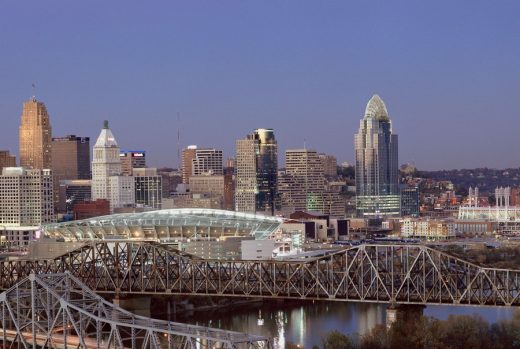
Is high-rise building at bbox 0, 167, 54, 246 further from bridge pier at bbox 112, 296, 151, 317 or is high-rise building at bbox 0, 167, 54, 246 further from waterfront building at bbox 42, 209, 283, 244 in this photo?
bridge pier at bbox 112, 296, 151, 317

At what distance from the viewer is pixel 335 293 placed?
79062mm

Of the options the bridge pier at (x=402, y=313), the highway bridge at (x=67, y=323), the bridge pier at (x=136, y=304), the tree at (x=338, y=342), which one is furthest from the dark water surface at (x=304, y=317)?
the highway bridge at (x=67, y=323)

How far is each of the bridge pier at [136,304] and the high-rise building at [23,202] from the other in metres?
97.1

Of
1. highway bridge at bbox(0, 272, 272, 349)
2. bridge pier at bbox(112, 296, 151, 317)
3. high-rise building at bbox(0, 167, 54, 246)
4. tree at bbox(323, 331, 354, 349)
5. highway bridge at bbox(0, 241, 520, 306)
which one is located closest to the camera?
highway bridge at bbox(0, 272, 272, 349)

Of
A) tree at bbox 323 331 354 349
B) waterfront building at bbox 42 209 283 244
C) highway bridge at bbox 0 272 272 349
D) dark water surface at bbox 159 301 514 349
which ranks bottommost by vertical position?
dark water surface at bbox 159 301 514 349

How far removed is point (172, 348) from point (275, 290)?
25.4 metres

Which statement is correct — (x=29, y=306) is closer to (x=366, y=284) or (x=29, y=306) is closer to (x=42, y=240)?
(x=366, y=284)

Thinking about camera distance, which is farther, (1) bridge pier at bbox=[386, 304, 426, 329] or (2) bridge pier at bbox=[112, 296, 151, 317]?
(2) bridge pier at bbox=[112, 296, 151, 317]

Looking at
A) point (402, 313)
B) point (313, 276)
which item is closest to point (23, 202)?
point (313, 276)

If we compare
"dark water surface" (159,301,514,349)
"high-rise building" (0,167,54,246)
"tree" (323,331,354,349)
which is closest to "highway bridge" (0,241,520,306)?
"dark water surface" (159,301,514,349)

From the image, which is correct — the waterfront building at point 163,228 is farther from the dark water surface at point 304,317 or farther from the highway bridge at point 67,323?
the highway bridge at point 67,323

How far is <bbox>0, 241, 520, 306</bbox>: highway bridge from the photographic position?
7594 centimetres

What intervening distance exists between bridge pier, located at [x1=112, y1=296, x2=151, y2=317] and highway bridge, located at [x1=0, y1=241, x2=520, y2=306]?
0.66 m

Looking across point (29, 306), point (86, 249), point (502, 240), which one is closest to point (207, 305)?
point (86, 249)
